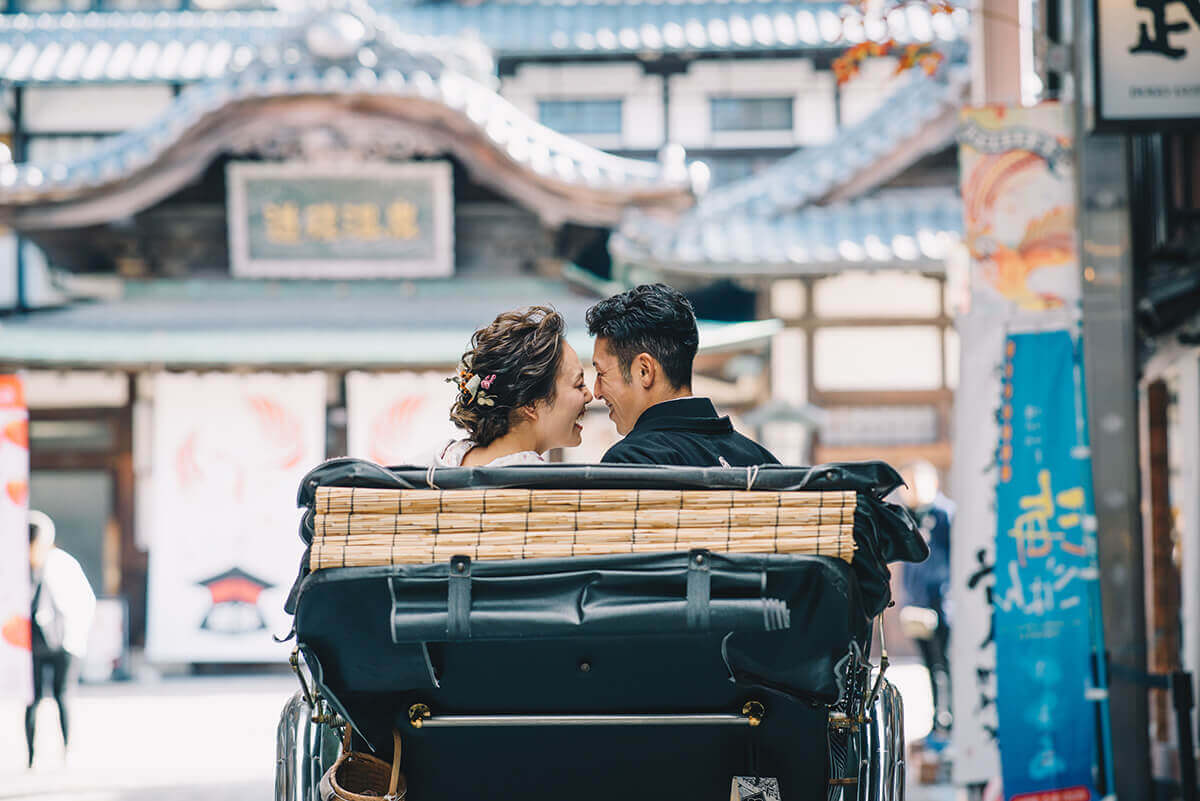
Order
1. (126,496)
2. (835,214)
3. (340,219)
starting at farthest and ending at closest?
1. (126,496)
2. (835,214)
3. (340,219)

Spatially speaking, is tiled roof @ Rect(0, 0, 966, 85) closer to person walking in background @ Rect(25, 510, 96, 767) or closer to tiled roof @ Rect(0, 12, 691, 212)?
tiled roof @ Rect(0, 12, 691, 212)

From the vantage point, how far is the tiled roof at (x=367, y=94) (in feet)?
39.1

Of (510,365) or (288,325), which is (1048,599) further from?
(288,325)

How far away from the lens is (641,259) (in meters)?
11.7

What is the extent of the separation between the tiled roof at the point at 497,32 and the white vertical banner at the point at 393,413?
445 centimetres

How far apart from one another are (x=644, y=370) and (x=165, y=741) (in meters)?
7.84

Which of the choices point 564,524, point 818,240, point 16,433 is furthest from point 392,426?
point 564,524

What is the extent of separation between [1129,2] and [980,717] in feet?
10.1

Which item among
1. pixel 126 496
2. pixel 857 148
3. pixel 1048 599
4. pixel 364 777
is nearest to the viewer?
pixel 364 777

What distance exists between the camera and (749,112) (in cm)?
1580

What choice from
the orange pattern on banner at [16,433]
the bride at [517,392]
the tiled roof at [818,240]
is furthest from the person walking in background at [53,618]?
the bride at [517,392]

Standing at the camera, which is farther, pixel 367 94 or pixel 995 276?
pixel 367 94

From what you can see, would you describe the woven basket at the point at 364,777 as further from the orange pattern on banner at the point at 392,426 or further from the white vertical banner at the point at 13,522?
the orange pattern on banner at the point at 392,426

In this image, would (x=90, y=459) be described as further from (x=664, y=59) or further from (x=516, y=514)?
(x=516, y=514)
